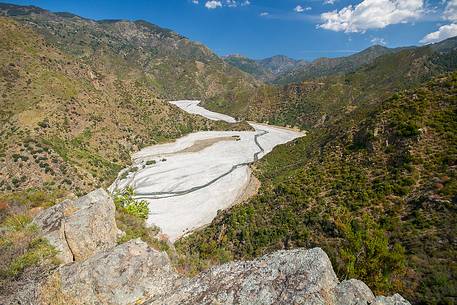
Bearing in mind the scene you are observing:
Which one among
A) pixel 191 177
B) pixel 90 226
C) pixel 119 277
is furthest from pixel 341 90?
pixel 119 277

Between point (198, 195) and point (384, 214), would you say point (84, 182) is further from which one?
point (384, 214)

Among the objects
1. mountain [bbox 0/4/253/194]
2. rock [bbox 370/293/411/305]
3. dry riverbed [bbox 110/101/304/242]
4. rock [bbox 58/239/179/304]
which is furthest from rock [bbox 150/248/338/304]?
Result: mountain [bbox 0/4/253/194]

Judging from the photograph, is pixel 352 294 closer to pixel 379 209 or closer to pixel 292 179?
pixel 379 209

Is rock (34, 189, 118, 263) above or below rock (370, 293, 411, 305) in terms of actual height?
above

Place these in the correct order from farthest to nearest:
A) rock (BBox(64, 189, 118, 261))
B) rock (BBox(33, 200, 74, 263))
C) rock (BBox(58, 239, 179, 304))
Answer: rock (BBox(64, 189, 118, 261)) → rock (BBox(33, 200, 74, 263)) → rock (BBox(58, 239, 179, 304))

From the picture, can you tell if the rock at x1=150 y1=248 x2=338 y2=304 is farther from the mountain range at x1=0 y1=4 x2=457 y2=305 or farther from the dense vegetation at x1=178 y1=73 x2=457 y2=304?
the dense vegetation at x1=178 y1=73 x2=457 y2=304

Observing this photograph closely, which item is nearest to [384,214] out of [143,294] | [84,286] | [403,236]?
[403,236]

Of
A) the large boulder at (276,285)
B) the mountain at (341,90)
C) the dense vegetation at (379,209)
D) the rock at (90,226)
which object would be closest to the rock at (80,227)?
the rock at (90,226)
